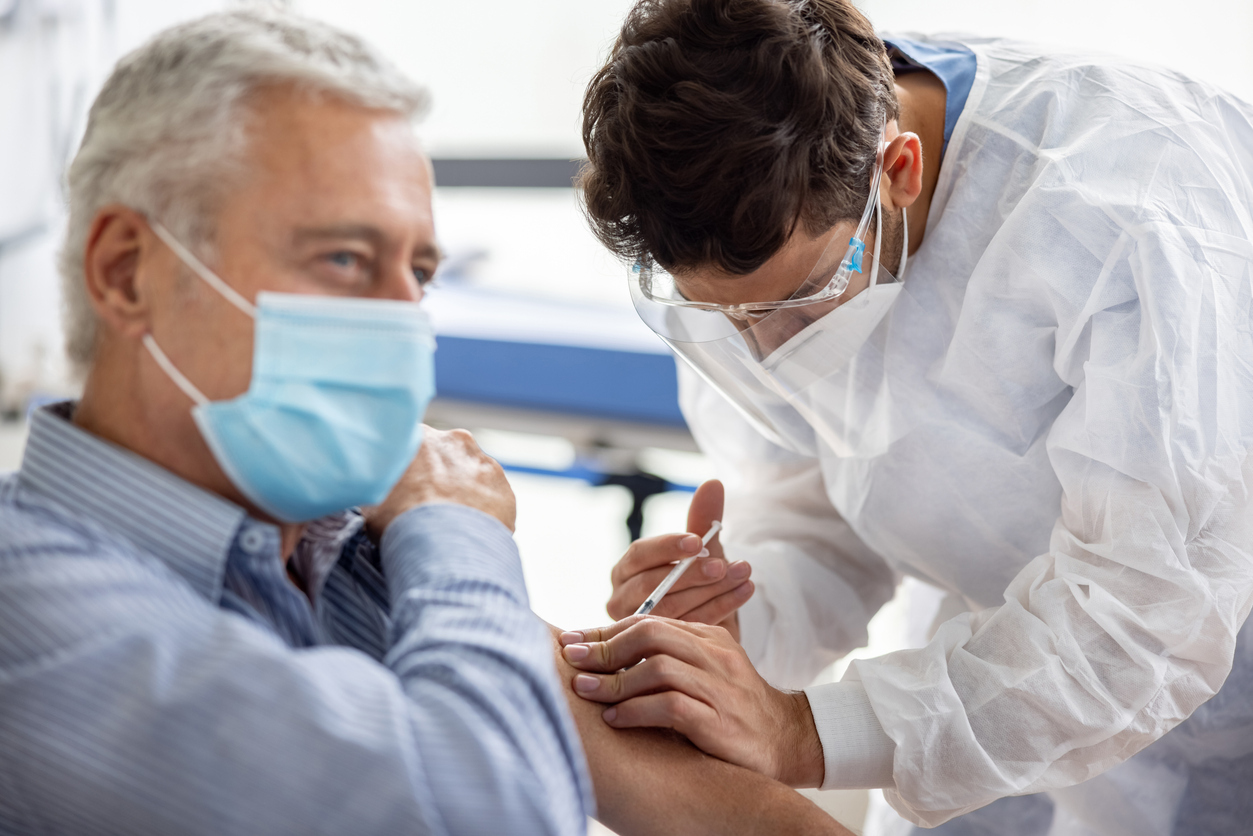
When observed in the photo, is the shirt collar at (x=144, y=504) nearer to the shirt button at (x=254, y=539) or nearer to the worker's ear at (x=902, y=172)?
the shirt button at (x=254, y=539)

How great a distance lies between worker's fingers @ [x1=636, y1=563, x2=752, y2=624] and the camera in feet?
4.65

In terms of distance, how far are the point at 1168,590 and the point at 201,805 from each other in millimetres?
994

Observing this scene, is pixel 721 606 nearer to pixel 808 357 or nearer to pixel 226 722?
pixel 808 357

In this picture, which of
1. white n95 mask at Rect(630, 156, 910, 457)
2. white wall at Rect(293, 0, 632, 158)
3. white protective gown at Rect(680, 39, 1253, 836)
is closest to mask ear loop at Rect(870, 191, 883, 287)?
white n95 mask at Rect(630, 156, 910, 457)

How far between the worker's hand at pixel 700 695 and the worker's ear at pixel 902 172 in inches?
23.4

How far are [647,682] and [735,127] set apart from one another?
635 millimetres

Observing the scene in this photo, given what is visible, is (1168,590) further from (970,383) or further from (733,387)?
(733,387)

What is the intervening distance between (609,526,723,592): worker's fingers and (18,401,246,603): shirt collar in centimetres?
67

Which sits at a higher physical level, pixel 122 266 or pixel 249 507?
pixel 122 266

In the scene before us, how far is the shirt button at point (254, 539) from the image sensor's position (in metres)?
0.87

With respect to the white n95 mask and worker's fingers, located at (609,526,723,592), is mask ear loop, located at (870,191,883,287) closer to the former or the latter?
the white n95 mask

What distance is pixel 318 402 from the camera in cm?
85

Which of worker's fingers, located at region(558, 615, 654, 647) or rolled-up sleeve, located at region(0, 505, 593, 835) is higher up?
rolled-up sleeve, located at region(0, 505, 593, 835)

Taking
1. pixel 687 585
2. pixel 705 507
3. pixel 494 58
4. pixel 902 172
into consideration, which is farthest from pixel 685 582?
pixel 494 58
